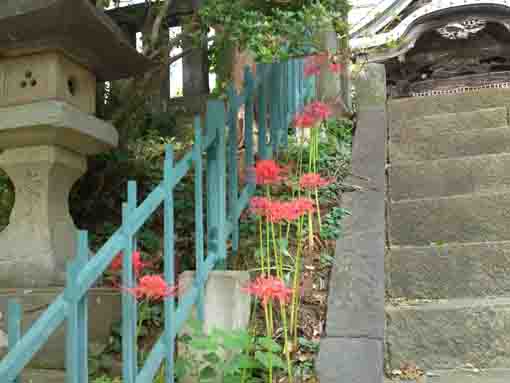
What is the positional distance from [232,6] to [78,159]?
132cm

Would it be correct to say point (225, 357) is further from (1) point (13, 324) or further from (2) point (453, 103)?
(2) point (453, 103)

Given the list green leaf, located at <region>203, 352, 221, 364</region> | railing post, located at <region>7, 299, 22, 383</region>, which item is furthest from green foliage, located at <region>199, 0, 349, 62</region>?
railing post, located at <region>7, 299, 22, 383</region>

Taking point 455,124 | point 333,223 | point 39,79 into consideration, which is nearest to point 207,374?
point 333,223

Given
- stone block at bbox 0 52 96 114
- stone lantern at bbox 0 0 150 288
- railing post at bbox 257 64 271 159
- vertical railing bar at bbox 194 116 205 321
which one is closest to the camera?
vertical railing bar at bbox 194 116 205 321

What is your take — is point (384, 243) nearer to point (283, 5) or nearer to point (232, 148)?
point (232, 148)

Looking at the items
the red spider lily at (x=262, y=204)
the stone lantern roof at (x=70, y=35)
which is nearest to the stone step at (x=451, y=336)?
the red spider lily at (x=262, y=204)

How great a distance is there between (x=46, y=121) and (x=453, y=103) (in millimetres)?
3656

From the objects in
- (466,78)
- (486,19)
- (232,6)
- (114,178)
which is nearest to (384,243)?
(232,6)

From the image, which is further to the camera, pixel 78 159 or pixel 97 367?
pixel 78 159

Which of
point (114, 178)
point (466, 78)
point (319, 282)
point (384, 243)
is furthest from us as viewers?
point (466, 78)

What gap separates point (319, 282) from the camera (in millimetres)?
2703

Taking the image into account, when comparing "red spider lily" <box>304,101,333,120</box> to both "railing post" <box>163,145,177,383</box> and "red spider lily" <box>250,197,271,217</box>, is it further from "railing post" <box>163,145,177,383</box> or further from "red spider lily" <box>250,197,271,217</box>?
"railing post" <box>163,145,177,383</box>

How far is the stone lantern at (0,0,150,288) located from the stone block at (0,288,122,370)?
0.72ft

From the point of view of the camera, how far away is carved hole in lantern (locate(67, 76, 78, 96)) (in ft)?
10.5
